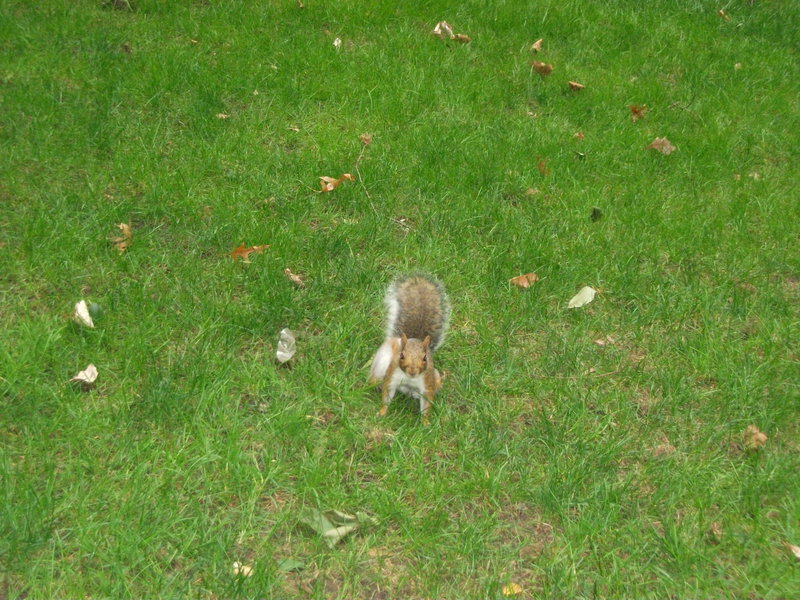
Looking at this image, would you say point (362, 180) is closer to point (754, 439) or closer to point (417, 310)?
point (417, 310)

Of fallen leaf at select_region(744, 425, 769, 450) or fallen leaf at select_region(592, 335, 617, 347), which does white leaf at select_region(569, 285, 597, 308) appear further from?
fallen leaf at select_region(744, 425, 769, 450)

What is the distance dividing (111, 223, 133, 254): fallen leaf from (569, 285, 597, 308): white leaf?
2.08 meters

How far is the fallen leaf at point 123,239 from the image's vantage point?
11.1ft

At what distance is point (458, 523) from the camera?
8.16ft

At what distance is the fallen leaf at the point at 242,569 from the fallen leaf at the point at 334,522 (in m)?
0.24

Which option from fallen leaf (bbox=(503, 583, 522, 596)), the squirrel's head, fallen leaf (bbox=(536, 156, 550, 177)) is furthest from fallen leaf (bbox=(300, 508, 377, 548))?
fallen leaf (bbox=(536, 156, 550, 177))

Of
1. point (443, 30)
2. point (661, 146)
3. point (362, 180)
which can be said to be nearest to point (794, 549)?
point (362, 180)

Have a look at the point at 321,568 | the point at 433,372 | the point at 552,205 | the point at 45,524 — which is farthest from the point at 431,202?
the point at 45,524

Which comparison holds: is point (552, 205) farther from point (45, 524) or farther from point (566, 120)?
point (45, 524)

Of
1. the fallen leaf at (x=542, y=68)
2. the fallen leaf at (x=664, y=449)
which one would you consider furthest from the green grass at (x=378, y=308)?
the fallen leaf at (x=542, y=68)

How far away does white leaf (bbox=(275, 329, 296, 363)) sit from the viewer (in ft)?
9.77

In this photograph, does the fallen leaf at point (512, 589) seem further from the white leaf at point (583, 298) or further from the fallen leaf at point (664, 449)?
the white leaf at point (583, 298)

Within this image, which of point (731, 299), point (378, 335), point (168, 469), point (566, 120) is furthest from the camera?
point (566, 120)

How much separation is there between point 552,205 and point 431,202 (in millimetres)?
695
